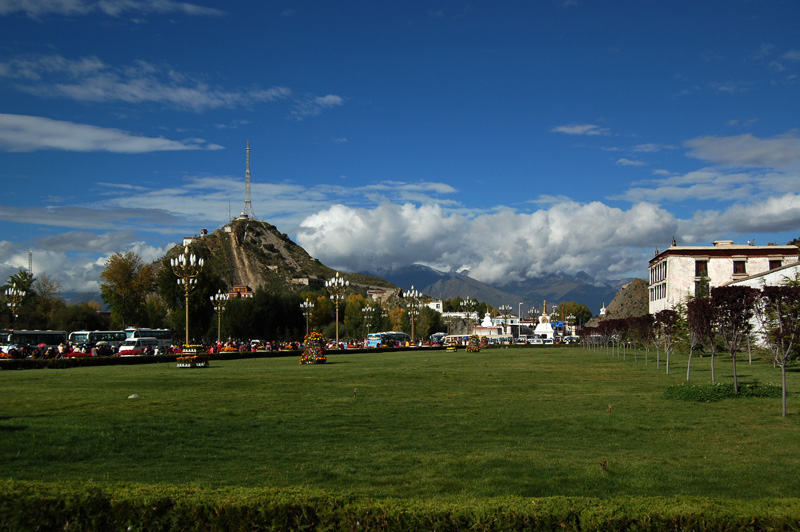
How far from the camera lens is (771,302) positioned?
17.8 metres

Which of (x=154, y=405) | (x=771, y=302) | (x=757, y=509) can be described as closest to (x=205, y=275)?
(x=154, y=405)

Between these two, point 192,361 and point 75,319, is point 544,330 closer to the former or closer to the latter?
point 75,319

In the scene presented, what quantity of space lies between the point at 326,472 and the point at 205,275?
8225cm

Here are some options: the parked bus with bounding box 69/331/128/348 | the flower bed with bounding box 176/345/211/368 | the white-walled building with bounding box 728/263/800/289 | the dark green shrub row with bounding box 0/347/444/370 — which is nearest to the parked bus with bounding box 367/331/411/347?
the dark green shrub row with bounding box 0/347/444/370

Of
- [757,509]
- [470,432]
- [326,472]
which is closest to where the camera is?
[757,509]

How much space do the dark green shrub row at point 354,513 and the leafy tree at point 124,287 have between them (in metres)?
90.6

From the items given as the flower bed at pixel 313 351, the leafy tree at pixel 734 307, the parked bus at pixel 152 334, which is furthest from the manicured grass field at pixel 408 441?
the parked bus at pixel 152 334

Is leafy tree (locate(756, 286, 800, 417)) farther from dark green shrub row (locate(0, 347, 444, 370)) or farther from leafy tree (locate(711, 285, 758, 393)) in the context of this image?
dark green shrub row (locate(0, 347, 444, 370))

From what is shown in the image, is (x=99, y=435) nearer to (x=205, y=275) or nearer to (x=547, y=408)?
(x=547, y=408)

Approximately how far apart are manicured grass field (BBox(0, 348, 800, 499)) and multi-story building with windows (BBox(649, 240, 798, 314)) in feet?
169

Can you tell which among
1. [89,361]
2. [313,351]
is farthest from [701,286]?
[89,361]

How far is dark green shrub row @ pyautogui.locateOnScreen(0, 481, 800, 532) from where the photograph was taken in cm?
625

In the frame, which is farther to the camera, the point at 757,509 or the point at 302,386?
the point at 302,386

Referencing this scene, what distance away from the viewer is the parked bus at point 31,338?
195 feet
